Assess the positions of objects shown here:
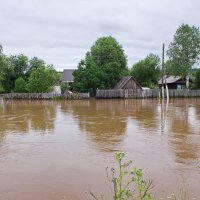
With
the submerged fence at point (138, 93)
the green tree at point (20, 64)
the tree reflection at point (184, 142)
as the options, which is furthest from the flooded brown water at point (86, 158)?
the green tree at point (20, 64)

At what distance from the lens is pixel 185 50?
46281 mm

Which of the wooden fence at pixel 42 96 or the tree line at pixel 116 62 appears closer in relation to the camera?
the wooden fence at pixel 42 96

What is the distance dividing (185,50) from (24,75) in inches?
998

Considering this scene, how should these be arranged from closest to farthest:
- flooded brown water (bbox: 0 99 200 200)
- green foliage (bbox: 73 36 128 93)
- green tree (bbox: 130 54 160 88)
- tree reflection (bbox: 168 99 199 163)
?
flooded brown water (bbox: 0 99 200 200), tree reflection (bbox: 168 99 199 163), green foliage (bbox: 73 36 128 93), green tree (bbox: 130 54 160 88)

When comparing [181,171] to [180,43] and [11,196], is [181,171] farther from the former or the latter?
[180,43]

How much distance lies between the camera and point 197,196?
19.5 feet

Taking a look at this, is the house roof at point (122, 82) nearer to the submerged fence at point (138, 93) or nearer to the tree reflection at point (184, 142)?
the submerged fence at point (138, 93)

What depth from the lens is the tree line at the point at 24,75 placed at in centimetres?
4425

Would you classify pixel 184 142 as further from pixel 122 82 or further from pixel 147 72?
pixel 147 72

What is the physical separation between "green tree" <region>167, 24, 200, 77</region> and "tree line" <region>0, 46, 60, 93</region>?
1778cm

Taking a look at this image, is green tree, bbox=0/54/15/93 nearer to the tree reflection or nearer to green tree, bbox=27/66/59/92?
green tree, bbox=27/66/59/92

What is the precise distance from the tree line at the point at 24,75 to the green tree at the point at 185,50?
58.3 ft

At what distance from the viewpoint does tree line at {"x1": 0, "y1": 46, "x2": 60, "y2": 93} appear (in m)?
44.2

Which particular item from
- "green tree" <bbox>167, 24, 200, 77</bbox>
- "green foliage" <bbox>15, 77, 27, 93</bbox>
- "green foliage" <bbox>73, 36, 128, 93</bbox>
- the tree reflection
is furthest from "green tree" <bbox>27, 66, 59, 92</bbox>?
the tree reflection
